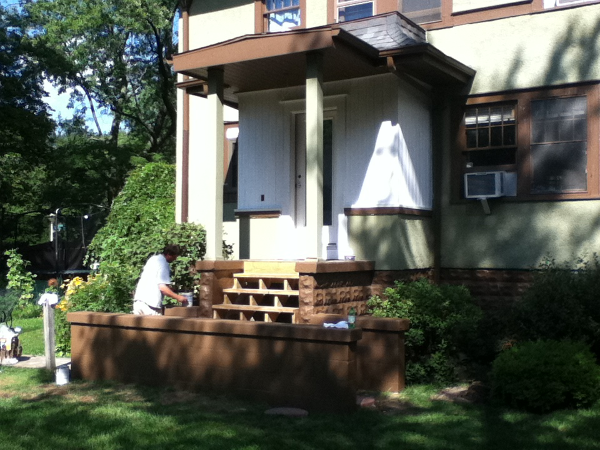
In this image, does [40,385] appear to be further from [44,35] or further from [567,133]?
[44,35]

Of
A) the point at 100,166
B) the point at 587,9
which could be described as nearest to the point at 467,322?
the point at 587,9

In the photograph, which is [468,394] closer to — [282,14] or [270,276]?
[270,276]

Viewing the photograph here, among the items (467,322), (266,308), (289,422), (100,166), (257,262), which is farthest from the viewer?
(100,166)

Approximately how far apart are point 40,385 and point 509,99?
7.55 m

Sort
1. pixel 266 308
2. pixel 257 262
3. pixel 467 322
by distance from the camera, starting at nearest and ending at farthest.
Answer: pixel 467 322
pixel 266 308
pixel 257 262

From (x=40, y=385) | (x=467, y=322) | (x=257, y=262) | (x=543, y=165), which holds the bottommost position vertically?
(x=40, y=385)

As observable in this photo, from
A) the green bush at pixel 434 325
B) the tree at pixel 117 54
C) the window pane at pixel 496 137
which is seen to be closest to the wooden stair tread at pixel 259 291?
the green bush at pixel 434 325

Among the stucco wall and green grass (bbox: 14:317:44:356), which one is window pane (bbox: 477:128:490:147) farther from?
green grass (bbox: 14:317:44:356)

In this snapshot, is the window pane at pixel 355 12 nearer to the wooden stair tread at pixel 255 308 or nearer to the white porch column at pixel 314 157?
the white porch column at pixel 314 157

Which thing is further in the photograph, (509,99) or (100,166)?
(100,166)

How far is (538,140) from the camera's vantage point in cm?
1100

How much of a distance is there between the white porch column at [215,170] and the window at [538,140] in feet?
11.8

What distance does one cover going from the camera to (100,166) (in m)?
29.2

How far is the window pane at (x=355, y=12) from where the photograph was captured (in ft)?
40.4
